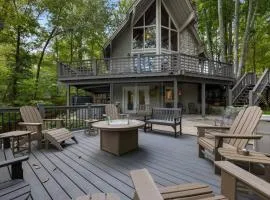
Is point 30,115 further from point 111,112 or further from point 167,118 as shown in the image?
point 167,118

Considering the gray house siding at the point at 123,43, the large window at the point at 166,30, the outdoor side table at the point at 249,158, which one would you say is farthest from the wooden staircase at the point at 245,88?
the outdoor side table at the point at 249,158

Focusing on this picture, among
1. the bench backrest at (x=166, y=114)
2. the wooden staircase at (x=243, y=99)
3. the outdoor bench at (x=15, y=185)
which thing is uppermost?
the wooden staircase at (x=243, y=99)

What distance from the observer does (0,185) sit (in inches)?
86.7

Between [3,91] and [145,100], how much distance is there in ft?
30.9

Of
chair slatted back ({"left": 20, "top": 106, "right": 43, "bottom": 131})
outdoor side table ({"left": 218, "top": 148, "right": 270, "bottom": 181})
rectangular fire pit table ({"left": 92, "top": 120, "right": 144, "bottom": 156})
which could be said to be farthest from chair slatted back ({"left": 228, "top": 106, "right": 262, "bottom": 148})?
chair slatted back ({"left": 20, "top": 106, "right": 43, "bottom": 131})

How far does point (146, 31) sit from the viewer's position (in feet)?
44.3

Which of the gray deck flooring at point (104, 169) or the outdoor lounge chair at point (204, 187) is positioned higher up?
the outdoor lounge chair at point (204, 187)

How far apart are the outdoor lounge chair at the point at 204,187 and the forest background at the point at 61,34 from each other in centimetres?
1215

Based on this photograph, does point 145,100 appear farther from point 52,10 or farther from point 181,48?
point 52,10

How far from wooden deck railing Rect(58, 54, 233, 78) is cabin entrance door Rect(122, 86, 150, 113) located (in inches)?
82.7

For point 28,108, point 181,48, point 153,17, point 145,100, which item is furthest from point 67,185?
point 181,48

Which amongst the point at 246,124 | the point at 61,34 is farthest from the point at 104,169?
the point at 61,34

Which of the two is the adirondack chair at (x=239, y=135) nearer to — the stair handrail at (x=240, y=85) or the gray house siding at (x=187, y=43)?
the stair handrail at (x=240, y=85)

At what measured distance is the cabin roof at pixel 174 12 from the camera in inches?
500
